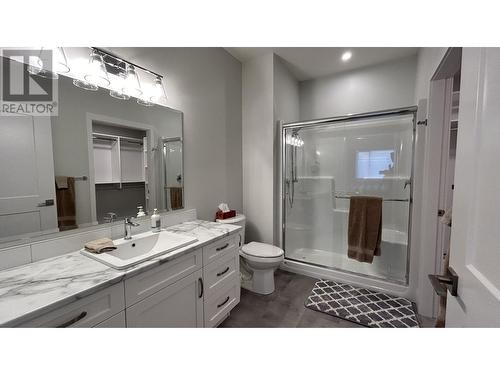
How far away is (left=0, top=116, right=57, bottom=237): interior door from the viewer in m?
0.98

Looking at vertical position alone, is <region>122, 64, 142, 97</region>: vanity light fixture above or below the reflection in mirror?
above

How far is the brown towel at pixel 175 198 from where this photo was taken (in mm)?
1805

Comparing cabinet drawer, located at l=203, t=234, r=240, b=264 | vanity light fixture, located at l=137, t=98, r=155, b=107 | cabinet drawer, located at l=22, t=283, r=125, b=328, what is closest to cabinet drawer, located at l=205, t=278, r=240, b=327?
cabinet drawer, located at l=203, t=234, r=240, b=264

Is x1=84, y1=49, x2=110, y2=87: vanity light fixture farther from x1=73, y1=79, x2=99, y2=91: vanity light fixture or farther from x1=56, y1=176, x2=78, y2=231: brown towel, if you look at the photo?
x1=56, y1=176, x2=78, y2=231: brown towel

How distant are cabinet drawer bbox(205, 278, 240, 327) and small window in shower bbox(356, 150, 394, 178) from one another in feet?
6.68

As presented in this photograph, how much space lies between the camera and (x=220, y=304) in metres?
1.54

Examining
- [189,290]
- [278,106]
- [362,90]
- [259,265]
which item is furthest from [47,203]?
[362,90]

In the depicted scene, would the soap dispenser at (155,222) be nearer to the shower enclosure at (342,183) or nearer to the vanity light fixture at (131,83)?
the vanity light fixture at (131,83)

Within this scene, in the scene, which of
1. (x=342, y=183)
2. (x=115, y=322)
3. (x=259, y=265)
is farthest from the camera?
(x=342, y=183)

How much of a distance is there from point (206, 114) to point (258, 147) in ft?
2.53

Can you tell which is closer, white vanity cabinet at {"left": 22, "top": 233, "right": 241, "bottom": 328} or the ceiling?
white vanity cabinet at {"left": 22, "top": 233, "right": 241, "bottom": 328}

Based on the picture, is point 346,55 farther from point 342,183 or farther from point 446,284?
point 446,284

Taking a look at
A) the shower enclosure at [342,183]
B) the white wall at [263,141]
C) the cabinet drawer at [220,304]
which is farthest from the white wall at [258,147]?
the cabinet drawer at [220,304]
